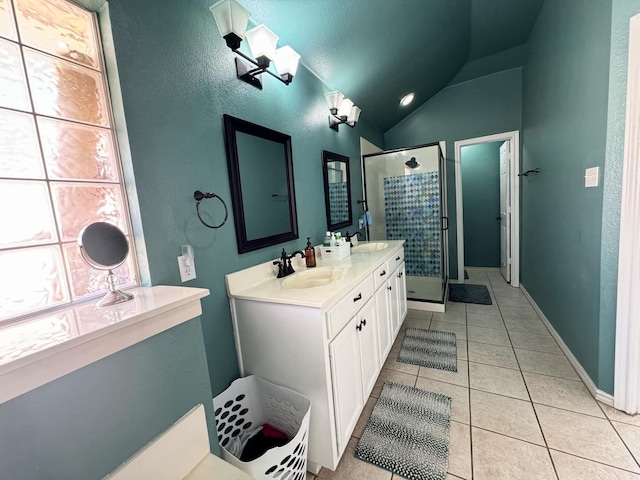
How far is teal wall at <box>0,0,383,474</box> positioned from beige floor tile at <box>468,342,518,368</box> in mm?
1738

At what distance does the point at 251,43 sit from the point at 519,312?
341cm

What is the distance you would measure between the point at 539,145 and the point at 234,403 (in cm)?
337

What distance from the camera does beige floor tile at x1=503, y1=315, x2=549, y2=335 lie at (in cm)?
238

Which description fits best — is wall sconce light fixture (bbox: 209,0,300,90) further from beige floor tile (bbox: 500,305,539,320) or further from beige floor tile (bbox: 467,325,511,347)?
beige floor tile (bbox: 500,305,539,320)

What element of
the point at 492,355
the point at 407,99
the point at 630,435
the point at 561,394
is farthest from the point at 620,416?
the point at 407,99

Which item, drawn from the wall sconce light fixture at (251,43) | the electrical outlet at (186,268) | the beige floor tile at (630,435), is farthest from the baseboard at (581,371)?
the wall sconce light fixture at (251,43)

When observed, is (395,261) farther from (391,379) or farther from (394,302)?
(391,379)

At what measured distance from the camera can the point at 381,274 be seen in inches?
74.1

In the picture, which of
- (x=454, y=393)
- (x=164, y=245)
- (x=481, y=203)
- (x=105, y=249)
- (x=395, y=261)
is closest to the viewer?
(x=105, y=249)

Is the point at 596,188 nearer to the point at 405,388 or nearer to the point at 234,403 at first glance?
the point at 405,388

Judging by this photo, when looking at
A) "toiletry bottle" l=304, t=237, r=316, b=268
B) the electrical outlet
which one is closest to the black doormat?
"toiletry bottle" l=304, t=237, r=316, b=268

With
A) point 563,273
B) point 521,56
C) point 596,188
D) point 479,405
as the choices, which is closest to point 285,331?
point 479,405

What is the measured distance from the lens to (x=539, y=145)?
101 inches

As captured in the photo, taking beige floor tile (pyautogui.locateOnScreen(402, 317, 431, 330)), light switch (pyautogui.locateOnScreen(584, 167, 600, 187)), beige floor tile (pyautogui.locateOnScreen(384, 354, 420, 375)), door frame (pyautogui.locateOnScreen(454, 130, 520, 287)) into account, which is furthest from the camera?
door frame (pyautogui.locateOnScreen(454, 130, 520, 287))
